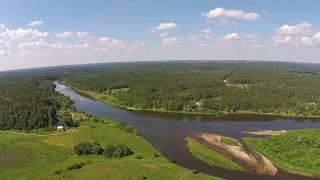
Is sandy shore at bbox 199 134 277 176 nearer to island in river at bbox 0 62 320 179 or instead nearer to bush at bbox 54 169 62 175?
island in river at bbox 0 62 320 179

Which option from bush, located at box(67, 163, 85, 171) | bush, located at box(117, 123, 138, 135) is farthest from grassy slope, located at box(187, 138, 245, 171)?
bush, located at box(67, 163, 85, 171)

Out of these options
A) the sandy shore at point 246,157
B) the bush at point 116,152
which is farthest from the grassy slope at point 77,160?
the sandy shore at point 246,157

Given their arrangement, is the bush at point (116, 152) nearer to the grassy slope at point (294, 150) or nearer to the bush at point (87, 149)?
the bush at point (87, 149)

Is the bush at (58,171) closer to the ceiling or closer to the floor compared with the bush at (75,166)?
closer to the floor

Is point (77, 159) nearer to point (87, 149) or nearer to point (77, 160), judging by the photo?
point (77, 160)

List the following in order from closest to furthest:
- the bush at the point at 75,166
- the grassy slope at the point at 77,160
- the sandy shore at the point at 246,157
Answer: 1. the grassy slope at the point at 77,160
2. the bush at the point at 75,166
3. the sandy shore at the point at 246,157

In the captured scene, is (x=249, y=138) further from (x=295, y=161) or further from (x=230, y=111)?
(x=230, y=111)

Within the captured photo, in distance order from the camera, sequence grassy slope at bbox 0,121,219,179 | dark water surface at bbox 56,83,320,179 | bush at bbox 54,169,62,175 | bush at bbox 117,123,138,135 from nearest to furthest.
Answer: grassy slope at bbox 0,121,219,179, bush at bbox 54,169,62,175, dark water surface at bbox 56,83,320,179, bush at bbox 117,123,138,135
